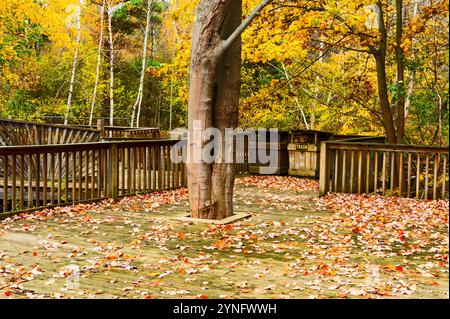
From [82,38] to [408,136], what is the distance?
24.1 metres

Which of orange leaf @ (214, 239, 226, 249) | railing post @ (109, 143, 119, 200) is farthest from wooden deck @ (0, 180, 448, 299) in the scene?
railing post @ (109, 143, 119, 200)

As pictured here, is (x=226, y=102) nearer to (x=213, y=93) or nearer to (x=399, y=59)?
(x=213, y=93)

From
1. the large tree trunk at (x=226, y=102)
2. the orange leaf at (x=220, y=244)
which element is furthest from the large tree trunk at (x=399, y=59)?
the orange leaf at (x=220, y=244)

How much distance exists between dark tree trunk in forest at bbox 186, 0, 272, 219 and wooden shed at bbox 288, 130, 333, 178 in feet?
25.1

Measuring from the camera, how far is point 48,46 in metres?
33.2

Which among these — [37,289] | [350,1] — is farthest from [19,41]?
[37,289]

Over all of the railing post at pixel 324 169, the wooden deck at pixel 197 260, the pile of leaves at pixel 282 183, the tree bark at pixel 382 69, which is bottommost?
the wooden deck at pixel 197 260

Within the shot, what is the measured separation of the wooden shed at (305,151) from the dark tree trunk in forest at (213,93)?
25.1 ft

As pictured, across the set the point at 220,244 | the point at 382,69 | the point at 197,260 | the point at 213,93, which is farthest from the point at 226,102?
the point at 382,69

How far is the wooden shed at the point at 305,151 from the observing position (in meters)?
15.6

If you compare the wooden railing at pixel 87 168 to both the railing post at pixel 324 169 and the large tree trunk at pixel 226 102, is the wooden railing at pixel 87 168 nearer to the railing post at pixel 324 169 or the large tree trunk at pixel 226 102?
the large tree trunk at pixel 226 102

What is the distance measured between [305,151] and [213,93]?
8.18 meters

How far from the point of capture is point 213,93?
316 inches

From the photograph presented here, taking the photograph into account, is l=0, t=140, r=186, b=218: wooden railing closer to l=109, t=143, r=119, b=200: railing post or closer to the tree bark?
l=109, t=143, r=119, b=200: railing post
